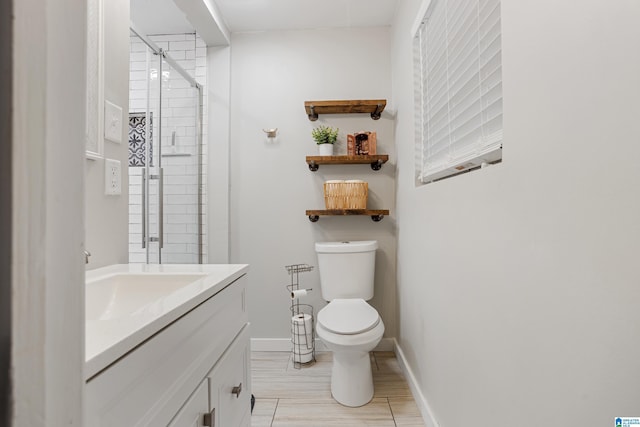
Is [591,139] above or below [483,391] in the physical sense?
above

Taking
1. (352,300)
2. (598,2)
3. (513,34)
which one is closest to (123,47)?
(513,34)

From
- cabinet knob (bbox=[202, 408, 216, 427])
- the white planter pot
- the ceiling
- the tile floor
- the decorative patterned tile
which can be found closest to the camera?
cabinet knob (bbox=[202, 408, 216, 427])

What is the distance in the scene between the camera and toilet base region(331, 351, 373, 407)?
1.84 m

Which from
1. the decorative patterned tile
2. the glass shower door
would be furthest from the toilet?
the decorative patterned tile

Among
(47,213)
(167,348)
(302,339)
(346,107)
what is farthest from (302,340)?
(47,213)

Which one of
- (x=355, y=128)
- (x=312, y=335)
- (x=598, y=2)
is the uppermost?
(x=355, y=128)

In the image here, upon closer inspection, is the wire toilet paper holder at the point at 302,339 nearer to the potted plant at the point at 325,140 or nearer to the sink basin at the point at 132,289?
the potted plant at the point at 325,140

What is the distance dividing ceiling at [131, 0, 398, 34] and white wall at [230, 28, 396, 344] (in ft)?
0.27

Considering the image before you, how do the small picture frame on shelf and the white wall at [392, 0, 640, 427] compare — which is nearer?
the white wall at [392, 0, 640, 427]

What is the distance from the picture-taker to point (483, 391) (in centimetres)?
105

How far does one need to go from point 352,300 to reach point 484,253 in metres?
1.28

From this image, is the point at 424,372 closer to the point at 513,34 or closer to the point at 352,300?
the point at 352,300

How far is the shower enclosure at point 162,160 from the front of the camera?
2002 millimetres

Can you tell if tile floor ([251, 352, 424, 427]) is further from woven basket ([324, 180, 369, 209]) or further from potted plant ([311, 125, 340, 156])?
potted plant ([311, 125, 340, 156])
